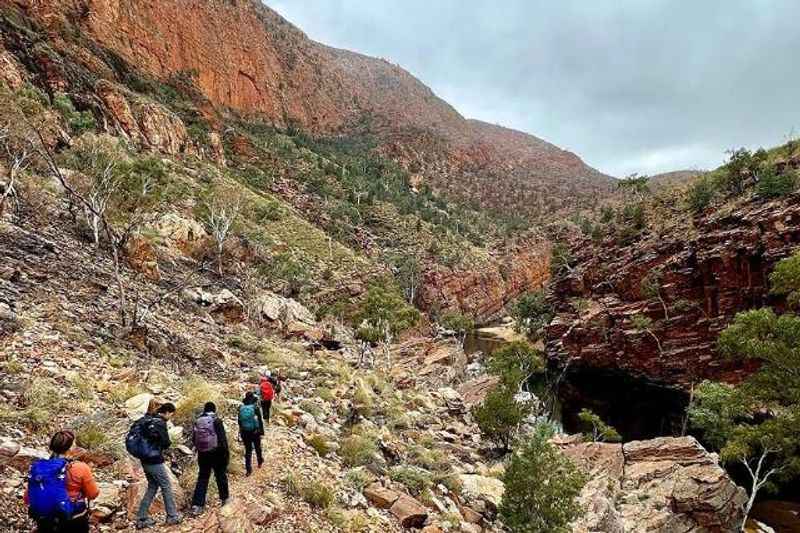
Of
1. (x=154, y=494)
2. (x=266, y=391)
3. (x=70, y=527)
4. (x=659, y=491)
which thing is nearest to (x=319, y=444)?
(x=266, y=391)

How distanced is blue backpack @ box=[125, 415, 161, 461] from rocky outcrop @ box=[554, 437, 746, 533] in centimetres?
1069

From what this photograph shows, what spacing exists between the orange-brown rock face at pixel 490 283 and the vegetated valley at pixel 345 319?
0.53 m

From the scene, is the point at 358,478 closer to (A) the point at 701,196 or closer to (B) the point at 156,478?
(B) the point at 156,478

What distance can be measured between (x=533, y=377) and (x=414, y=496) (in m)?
42.7

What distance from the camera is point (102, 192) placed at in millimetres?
18766

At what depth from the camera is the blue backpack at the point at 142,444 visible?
5.59 meters

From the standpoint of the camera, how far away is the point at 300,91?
→ 124312 mm

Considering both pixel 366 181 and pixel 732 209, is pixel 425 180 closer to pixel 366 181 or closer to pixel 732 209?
pixel 366 181

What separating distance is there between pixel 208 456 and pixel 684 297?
41.4 m

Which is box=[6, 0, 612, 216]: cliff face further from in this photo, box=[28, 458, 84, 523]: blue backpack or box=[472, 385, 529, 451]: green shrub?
box=[28, 458, 84, 523]: blue backpack

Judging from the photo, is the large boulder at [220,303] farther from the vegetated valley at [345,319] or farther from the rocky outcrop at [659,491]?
the rocky outcrop at [659,491]

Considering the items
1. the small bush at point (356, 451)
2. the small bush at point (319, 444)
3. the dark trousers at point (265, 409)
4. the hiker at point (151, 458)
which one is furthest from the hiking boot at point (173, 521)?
the dark trousers at point (265, 409)

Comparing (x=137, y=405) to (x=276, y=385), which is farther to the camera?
(x=276, y=385)

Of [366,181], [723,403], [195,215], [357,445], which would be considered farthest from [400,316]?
[366,181]
